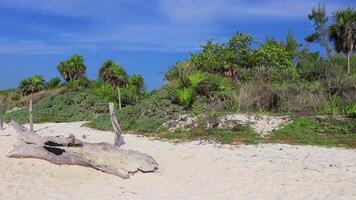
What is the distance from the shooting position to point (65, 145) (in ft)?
42.7

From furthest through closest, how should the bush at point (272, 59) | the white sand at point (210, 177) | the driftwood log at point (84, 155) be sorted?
the bush at point (272, 59)
the driftwood log at point (84, 155)
the white sand at point (210, 177)

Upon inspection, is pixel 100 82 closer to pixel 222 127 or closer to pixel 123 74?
pixel 123 74

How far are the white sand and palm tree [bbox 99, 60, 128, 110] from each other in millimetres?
21038

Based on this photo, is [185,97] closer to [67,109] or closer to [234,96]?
[234,96]

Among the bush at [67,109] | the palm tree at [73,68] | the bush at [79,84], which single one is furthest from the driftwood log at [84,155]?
the palm tree at [73,68]

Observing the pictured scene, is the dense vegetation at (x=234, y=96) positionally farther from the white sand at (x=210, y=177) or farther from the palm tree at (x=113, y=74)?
the white sand at (x=210, y=177)

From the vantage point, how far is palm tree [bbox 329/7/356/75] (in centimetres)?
3650

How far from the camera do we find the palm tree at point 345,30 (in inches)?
1437

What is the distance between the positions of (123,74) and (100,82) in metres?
1.77

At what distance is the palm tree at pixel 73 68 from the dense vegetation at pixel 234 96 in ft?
12.3

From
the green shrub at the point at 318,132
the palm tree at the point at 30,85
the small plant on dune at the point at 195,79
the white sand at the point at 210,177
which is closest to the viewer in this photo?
the white sand at the point at 210,177

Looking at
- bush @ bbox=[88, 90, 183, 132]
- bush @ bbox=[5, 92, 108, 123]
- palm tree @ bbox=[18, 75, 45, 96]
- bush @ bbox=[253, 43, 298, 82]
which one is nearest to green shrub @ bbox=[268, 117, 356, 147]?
bush @ bbox=[88, 90, 183, 132]

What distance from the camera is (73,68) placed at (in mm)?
40500

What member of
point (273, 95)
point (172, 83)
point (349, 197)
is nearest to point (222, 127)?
point (273, 95)
